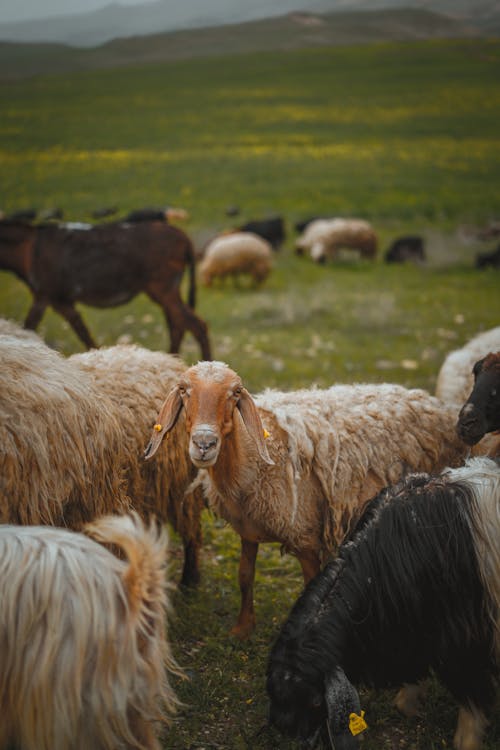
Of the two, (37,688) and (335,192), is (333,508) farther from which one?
(335,192)

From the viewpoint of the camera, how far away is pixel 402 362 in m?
9.67

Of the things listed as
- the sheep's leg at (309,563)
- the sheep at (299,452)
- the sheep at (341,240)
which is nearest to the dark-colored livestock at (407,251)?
the sheep at (341,240)

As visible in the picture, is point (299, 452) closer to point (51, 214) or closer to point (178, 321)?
point (178, 321)

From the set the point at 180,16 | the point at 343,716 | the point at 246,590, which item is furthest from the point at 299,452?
the point at 180,16

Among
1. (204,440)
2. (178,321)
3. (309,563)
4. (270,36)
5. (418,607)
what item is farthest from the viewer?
(270,36)

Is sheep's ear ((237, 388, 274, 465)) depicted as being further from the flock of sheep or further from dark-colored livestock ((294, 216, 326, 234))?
dark-colored livestock ((294, 216, 326, 234))

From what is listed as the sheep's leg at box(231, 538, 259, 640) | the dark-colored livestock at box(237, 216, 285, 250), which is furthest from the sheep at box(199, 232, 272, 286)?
the sheep's leg at box(231, 538, 259, 640)

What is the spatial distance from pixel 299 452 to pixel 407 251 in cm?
1436

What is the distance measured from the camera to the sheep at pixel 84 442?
3334 millimetres

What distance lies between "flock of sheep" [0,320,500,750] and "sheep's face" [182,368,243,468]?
0.04 ft

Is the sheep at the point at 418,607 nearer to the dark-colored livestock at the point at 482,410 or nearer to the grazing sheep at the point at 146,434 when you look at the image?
the dark-colored livestock at the point at 482,410

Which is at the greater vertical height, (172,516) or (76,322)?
(172,516)

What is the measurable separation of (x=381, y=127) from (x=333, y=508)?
19.0m

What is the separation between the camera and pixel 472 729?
3.30 m
